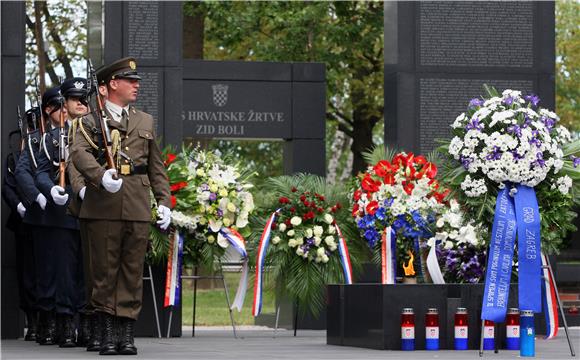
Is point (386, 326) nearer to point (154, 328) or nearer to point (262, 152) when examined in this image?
point (154, 328)

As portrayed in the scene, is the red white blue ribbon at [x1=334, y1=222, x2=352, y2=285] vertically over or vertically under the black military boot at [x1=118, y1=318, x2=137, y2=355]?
over

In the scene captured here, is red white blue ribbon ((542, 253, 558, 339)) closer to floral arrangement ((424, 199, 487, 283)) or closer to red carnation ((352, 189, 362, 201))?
floral arrangement ((424, 199, 487, 283))

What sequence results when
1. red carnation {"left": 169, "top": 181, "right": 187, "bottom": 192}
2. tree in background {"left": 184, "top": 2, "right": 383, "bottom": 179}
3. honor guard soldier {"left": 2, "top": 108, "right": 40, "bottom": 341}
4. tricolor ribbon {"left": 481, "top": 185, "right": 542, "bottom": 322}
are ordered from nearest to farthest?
tricolor ribbon {"left": 481, "top": 185, "right": 542, "bottom": 322}, honor guard soldier {"left": 2, "top": 108, "right": 40, "bottom": 341}, red carnation {"left": 169, "top": 181, "right": 187, "bottom": 192}, tree in background {"left": 184, "top": 2, "right": 383, "bottom": 179}

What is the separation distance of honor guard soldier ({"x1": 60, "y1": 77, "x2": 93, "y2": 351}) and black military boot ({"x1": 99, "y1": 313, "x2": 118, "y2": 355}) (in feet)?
1.03

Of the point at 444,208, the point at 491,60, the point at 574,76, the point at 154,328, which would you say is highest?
the point at 574,76

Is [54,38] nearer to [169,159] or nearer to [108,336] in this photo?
[169,159]

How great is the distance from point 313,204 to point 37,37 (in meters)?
7.74

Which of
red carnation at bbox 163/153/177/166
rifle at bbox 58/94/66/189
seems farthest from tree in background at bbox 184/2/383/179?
rifle at bbox 58/94/66/189

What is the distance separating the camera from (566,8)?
37312mm

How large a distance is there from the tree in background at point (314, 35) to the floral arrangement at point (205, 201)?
14.6 meters

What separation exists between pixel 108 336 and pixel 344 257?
12.6 ft

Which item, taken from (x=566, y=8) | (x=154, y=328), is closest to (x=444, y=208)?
(x=154, y=328)

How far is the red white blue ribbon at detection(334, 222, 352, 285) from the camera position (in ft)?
45.1

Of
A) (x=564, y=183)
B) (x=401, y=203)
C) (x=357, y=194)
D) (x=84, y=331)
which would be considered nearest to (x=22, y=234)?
(x=84, y=331)
